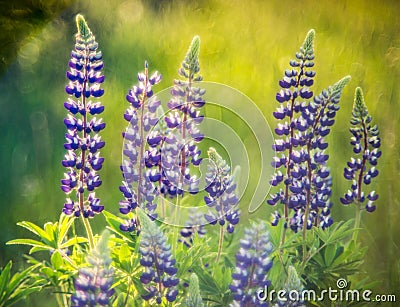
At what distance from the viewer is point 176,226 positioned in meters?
2.13

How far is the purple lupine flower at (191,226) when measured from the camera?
7.08 ft

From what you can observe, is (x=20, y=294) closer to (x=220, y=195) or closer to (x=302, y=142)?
(x=220, y=195)

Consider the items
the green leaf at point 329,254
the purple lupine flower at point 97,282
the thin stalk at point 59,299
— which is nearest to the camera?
the purple lupine flower at point 97,282

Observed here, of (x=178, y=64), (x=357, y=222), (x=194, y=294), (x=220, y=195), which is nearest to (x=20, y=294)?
(x=194, y=294)

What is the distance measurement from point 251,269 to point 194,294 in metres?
0.21

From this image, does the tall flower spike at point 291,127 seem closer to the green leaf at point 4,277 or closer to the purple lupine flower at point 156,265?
the purple lupine flower at point 156,265

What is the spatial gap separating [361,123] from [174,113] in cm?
69

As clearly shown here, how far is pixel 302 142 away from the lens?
7.25 ft

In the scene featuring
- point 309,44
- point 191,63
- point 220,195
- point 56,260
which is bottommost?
point 56,260

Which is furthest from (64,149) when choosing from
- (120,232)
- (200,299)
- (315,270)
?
(315,270)

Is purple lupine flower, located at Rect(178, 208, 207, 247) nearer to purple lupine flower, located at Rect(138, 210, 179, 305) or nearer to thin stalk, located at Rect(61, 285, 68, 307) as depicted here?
purple lupine flower, located at Rect(138, 210, 179, 305)

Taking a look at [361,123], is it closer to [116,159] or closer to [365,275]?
[365,275]

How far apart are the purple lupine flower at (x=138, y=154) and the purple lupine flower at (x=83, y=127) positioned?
0.09 meters

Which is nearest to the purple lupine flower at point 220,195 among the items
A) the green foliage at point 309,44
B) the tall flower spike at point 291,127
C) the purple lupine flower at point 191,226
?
the purple lupine flower at point 191,226
